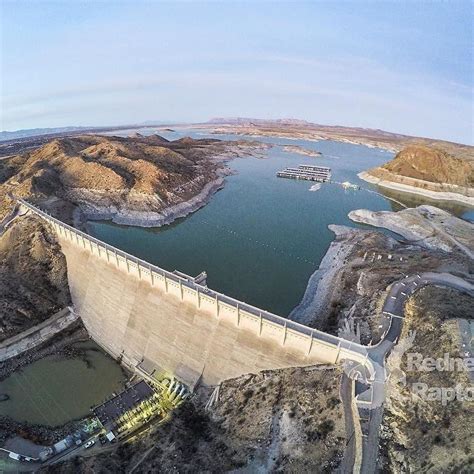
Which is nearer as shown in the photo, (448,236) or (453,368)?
(453,368)

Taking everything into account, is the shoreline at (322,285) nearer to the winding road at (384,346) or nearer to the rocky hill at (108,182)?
the winding road at (384,346)

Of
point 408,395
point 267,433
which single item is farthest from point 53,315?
point 408,395

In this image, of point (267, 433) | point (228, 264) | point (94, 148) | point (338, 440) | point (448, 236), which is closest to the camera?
point (338, 440)

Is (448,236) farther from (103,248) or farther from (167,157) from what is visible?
(167,157)

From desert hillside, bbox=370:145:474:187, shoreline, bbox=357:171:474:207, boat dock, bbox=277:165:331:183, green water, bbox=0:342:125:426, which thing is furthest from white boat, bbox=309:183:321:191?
green water, bbox=0:342:125:426

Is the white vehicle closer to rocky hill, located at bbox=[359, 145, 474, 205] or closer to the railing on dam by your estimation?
the railing on dam

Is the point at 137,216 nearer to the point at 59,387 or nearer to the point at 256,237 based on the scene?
the point at 256,237

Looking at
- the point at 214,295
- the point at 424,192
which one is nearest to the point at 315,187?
the point at 424,192
